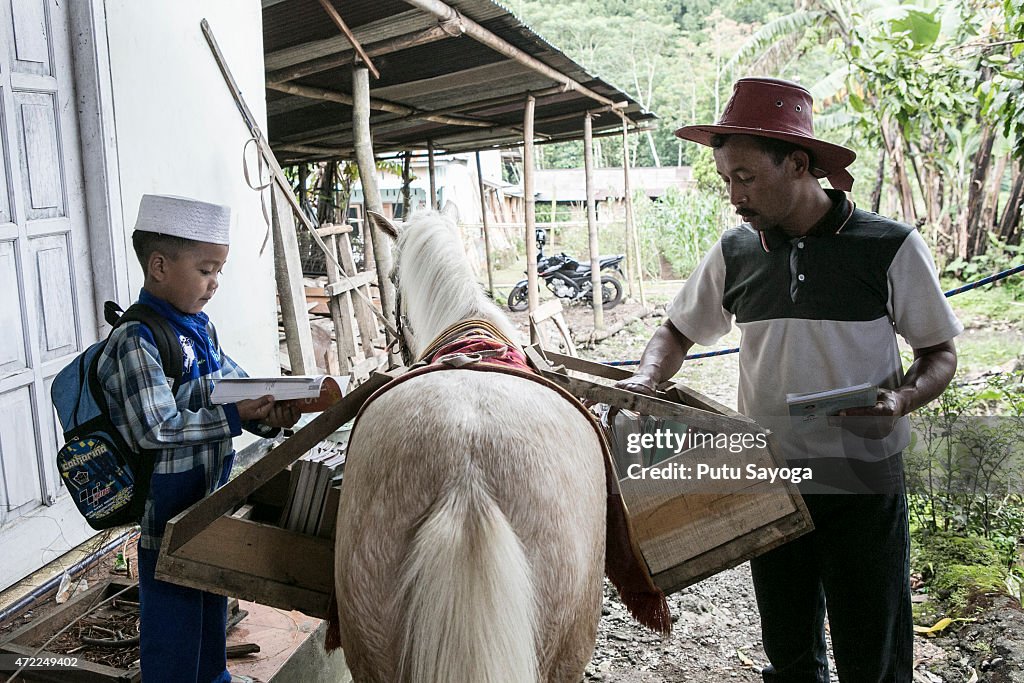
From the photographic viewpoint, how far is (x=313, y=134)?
28.9 ft

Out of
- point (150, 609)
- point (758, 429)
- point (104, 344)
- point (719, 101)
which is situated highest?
point (719, 101)

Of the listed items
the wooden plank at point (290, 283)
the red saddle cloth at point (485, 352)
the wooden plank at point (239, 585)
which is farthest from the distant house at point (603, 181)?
the wooden plank at point (239, 585)

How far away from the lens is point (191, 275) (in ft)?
6.35

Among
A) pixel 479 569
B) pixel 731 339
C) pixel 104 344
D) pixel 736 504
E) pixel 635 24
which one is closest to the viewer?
pixel 479 569

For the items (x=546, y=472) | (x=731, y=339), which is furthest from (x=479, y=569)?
(x=731, y=339)

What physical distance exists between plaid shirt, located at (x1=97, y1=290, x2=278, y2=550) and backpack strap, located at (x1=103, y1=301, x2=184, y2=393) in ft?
0.06

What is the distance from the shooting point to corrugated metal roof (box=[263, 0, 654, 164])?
4.46 meters

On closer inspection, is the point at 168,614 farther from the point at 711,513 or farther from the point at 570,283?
the point at 570,283

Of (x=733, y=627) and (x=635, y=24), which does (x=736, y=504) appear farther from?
(x=635, y=24)

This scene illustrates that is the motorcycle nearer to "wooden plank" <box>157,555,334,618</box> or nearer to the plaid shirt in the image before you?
the plaid shirt

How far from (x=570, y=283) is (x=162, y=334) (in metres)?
12.6

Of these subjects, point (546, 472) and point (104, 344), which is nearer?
point (546, 472)

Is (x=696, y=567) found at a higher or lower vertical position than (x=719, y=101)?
lower

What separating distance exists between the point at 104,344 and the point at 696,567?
1.63 metres
